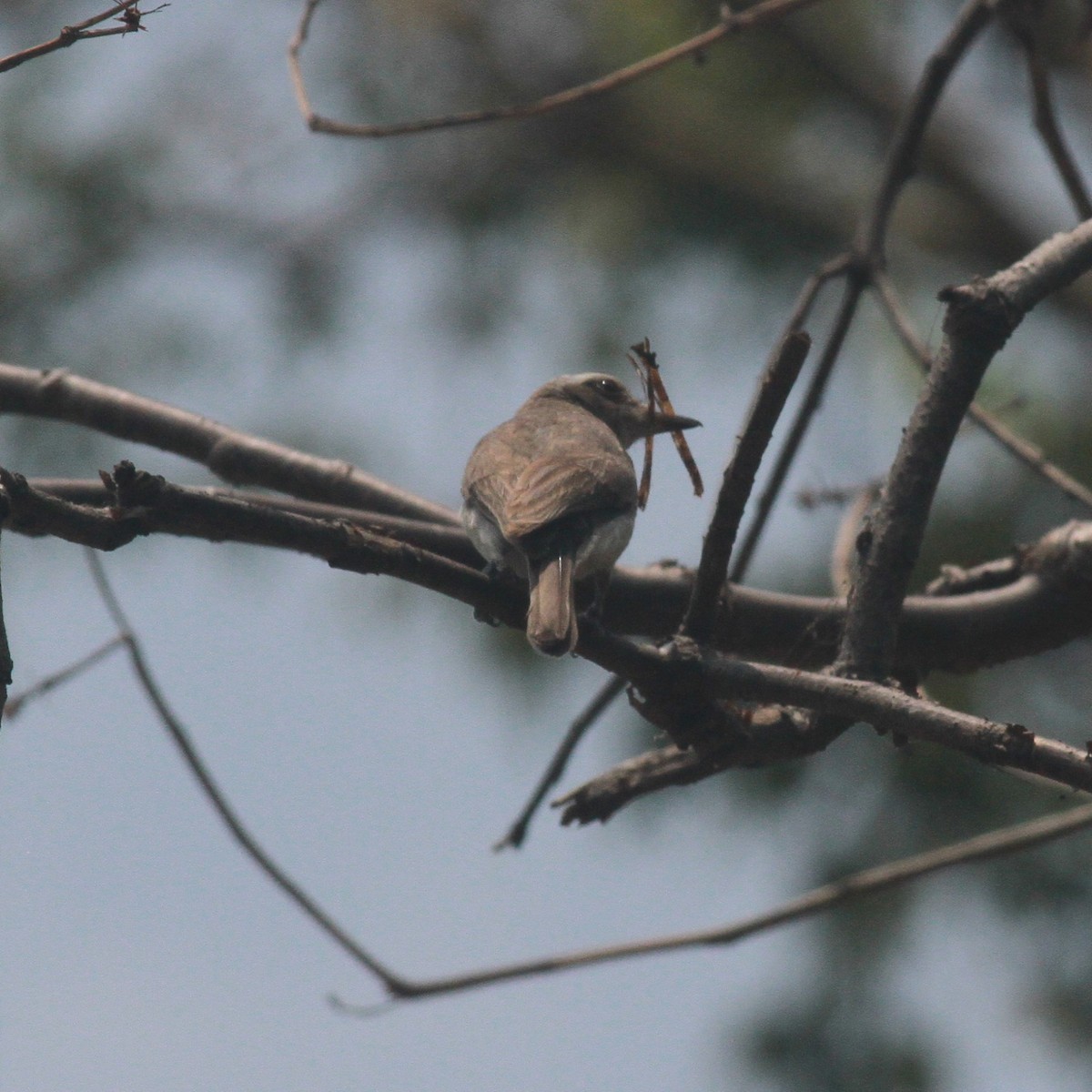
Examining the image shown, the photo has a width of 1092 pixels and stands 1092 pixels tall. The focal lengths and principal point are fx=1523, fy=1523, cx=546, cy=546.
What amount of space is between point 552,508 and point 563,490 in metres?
0.19

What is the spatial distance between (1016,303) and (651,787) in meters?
1.19

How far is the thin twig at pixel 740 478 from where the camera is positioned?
2.49 meters

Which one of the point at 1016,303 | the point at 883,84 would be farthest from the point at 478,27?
the point at 1016,303

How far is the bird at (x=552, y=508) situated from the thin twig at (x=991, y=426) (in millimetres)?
716

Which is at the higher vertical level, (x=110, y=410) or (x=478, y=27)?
(x=478, y=27)

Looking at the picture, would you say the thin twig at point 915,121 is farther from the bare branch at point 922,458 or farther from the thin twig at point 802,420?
the bare branch at point 922,458

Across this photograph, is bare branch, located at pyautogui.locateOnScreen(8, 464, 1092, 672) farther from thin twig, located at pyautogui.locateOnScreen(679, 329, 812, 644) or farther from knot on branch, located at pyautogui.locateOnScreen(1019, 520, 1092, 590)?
thin twig, located at pyautogui.locateOnScreen(679, 329, 812, 644)

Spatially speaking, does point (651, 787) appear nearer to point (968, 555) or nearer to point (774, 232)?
point (968, 555)

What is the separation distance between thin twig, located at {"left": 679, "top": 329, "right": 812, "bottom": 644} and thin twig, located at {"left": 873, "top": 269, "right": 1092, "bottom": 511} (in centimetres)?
149

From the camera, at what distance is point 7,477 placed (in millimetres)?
2146

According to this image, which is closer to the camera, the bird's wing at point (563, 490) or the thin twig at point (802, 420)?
the bird's wing at point (563, 490)

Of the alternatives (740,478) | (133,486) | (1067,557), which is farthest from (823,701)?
(1067,557)

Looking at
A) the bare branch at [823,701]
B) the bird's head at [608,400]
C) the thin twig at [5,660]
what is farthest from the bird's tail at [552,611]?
the bird's head at [608,400]

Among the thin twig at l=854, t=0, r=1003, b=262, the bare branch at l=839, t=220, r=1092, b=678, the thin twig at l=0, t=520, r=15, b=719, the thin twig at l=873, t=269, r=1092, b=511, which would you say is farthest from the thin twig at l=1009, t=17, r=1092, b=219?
the thin twig at l=0, t=520, r=15, b=719
